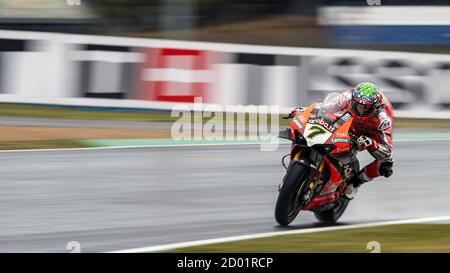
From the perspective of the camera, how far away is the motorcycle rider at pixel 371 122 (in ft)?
27.9

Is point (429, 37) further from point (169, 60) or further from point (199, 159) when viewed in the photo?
point (199, 159)

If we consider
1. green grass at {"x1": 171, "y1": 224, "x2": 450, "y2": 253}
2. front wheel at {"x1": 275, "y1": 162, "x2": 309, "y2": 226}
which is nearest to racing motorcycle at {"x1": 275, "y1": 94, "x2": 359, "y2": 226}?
front wheel at {"x1": 275, "y1": 162, "x2": 309, "y2": 226}

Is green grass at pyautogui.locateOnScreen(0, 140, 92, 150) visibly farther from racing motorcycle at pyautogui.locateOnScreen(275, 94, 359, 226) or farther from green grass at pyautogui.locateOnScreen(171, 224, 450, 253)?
green grass at pyautogui.locateOnScreen(171, 224, 450, 253)

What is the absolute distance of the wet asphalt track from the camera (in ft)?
28.1

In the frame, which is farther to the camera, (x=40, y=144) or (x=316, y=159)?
(x=40, y=144)

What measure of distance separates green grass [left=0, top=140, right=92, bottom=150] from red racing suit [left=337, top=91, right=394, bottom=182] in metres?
6.56

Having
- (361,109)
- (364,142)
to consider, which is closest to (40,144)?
(361,109)

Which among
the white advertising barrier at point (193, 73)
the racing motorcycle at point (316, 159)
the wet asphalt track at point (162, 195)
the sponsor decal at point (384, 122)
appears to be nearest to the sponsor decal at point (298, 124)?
the racing motorcycle at point (316, 159)

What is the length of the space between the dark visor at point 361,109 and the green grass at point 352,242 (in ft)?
3.59

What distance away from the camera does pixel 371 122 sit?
8.77 metres

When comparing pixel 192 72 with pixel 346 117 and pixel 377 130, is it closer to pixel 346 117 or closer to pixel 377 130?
pixel 377 130

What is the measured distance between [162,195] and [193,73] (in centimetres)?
763

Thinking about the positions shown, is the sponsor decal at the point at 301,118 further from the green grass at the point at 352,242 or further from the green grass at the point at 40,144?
the green grass at the point at 40,144

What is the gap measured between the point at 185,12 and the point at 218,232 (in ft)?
39.7
